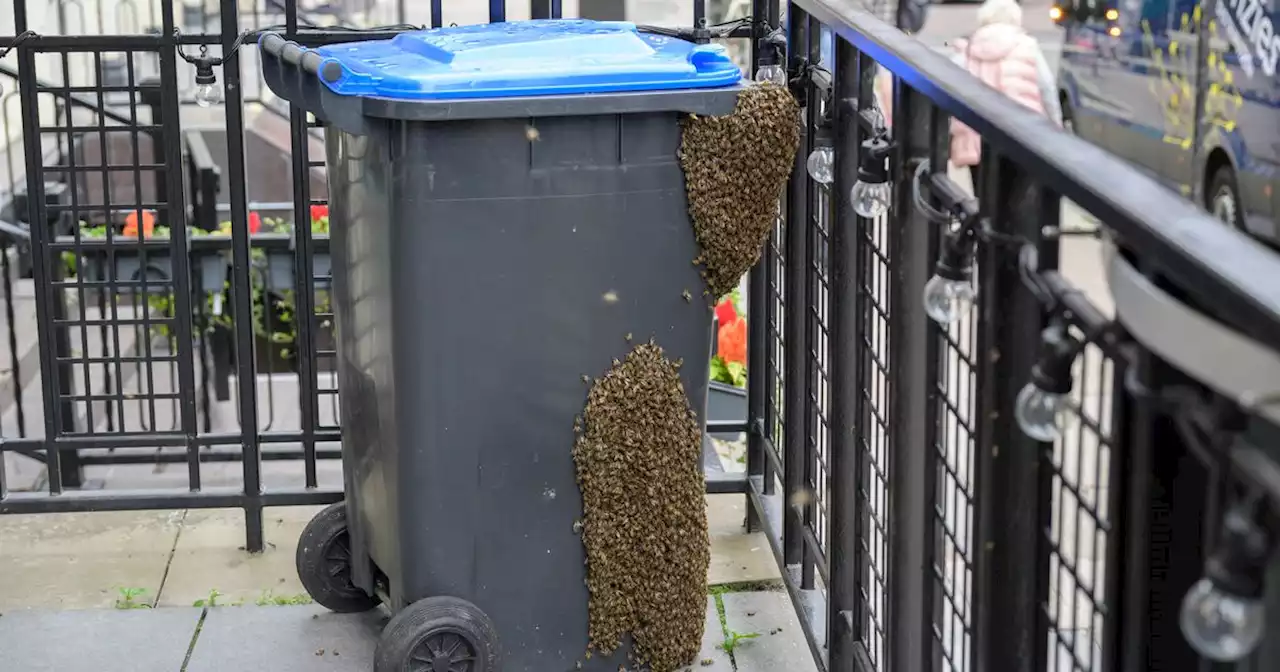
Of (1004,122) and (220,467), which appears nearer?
(1004,122)

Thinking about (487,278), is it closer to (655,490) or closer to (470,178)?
(470,178)

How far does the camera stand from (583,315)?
3363 mm

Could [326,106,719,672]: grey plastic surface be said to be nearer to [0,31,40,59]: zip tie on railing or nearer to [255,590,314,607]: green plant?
[255,590,314,607]: green plant

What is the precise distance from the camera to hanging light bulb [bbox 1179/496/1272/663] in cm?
137

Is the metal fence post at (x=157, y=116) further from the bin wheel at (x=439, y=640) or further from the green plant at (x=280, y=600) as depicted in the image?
the bin wheel at (x=439, y=640)

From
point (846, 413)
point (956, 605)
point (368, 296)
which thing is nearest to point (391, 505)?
point (368, 296)

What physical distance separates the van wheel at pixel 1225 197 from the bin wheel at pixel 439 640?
6.62 metres

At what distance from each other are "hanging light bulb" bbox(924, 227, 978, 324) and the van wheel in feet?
23.6

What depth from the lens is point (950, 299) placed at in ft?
7.18

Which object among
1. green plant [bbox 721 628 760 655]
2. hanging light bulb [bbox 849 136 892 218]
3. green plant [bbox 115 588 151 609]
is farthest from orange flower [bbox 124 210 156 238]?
hanging light bulb [bbox 849 136 892 218]

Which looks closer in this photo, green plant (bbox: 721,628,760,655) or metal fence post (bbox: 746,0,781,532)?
green plant (bbox: 721,628,760,655)

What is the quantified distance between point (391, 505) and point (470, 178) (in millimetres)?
781

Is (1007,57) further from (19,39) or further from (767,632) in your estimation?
(19,39)

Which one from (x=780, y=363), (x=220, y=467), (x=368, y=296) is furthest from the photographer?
(x=220, y=467)
